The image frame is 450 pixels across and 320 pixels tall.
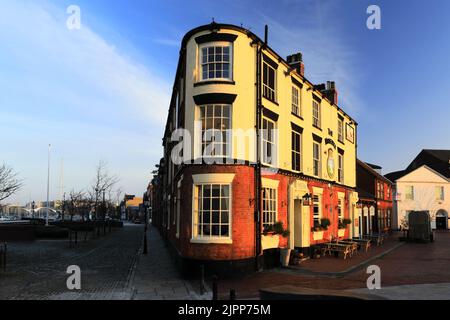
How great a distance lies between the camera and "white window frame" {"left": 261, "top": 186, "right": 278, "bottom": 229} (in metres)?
17.2

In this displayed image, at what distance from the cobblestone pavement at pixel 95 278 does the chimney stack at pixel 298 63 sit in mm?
13046

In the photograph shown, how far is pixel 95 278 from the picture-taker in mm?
15516

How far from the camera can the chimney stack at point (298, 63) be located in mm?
22866

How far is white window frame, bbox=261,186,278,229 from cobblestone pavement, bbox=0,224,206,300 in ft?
14.9

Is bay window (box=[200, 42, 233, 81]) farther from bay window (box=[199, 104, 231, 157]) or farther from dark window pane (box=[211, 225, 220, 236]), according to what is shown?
dark window pane (box=[211, 225, 220, 236])

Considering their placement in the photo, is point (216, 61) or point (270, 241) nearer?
point (216, 61)

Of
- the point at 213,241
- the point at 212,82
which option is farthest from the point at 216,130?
the point at 213,241

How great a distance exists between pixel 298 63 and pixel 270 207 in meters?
9.68

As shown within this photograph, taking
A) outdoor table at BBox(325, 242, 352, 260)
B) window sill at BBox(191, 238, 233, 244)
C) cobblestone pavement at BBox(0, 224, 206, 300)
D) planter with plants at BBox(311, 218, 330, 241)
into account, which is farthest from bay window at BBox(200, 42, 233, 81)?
outdoor table at BBox(325, 242, 352, 260)

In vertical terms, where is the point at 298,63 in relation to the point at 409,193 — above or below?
above

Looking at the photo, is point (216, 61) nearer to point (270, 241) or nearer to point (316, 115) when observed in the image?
point (270, 241)

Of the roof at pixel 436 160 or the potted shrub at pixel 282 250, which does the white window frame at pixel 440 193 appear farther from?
the potted shrub at pixel 282 250
